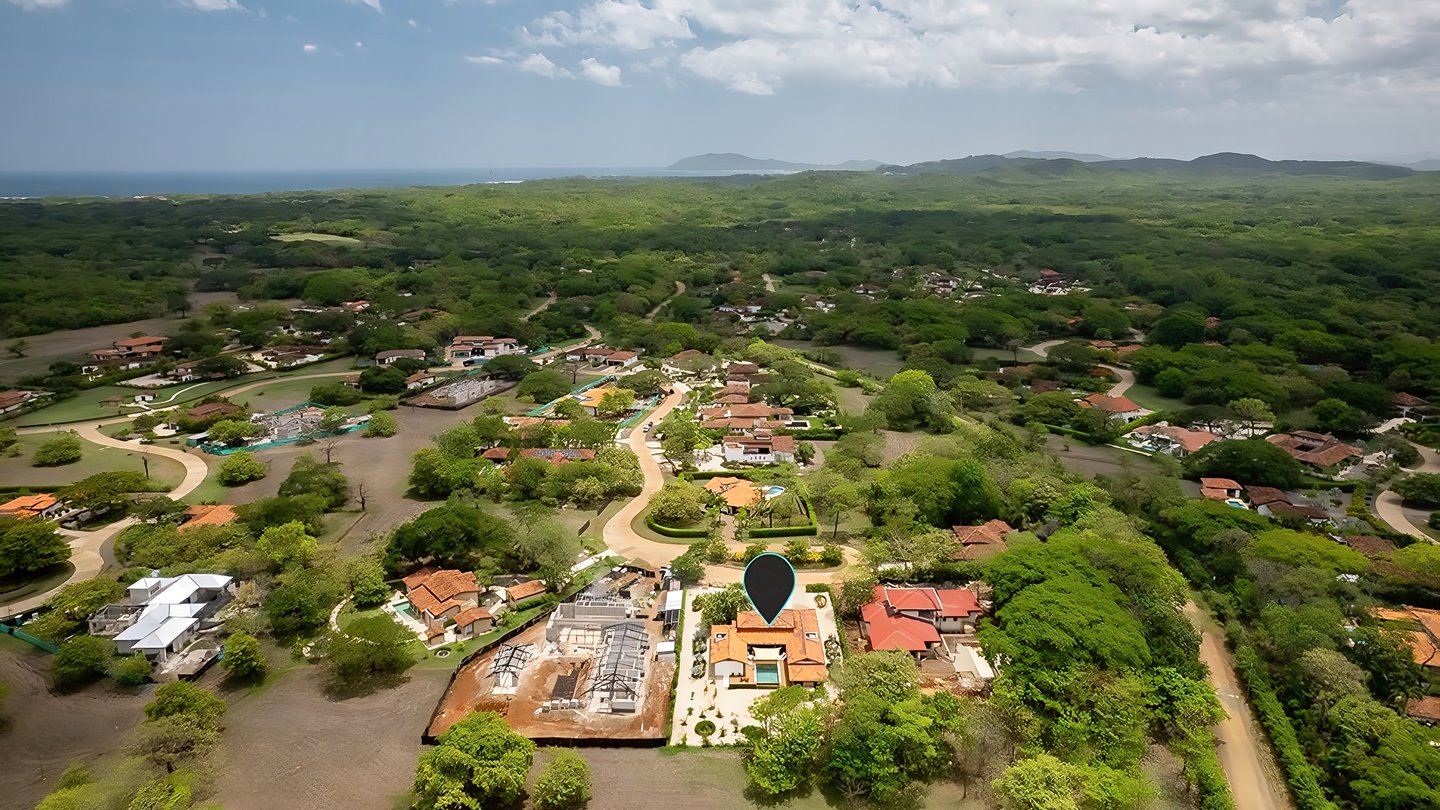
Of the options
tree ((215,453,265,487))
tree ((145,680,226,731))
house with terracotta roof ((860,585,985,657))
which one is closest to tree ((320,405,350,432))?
tree ((215,453,265,487))

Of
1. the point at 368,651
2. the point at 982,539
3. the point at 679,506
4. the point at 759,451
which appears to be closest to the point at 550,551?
the point at 679,506

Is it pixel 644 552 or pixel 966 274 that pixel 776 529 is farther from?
pixel 966 274

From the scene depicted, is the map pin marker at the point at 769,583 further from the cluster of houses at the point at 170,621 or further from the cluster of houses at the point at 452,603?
the cluster of houses at the point at 170,621

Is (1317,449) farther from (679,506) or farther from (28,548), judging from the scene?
(28,548)

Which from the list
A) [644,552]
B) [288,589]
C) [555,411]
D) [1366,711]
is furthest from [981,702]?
[555,411]

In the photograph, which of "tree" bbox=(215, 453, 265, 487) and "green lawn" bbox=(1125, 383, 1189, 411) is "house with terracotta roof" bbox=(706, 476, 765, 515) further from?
"green lawn" bbox=(1125, 383, 1189, 411)

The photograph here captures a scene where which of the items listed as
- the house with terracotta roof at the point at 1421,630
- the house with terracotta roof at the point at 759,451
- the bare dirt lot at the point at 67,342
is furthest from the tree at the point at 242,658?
the bare dirt lot at the point at 67,342
